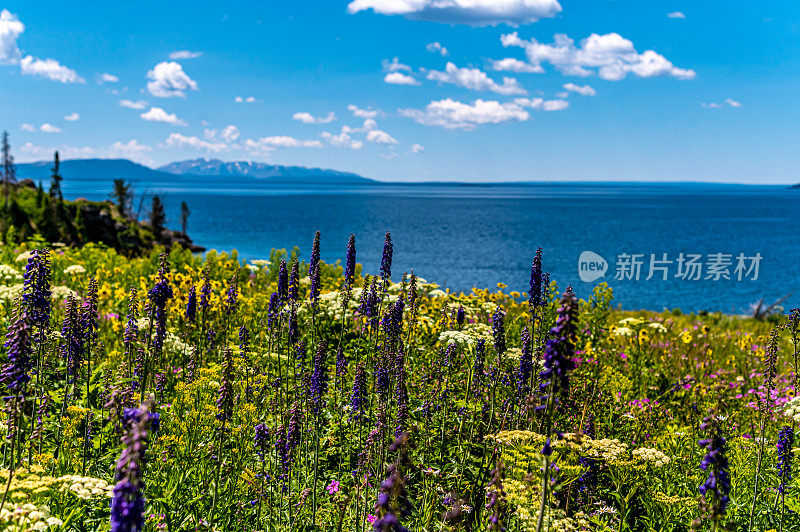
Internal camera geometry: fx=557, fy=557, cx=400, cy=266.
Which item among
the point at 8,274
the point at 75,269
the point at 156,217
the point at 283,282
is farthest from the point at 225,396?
the point at 156,217

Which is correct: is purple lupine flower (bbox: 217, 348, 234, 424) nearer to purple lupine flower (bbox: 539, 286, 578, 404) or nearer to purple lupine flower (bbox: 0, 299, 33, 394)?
purple lupine flower (bbox: 0, 299, 33, 394)

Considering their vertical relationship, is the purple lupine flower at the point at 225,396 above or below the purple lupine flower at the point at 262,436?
above

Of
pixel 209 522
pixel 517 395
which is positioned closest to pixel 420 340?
pixel 517 395

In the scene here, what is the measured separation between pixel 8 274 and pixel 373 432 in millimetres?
9247

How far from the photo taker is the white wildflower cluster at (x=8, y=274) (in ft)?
33.8

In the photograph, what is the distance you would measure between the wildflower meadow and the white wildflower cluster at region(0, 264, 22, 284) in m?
0.14

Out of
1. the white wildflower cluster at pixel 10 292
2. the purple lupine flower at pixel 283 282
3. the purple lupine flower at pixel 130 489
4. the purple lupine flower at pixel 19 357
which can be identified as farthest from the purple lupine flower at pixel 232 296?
the purple lupine flower at pixel 130 489

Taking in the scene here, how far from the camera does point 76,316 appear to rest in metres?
5.56

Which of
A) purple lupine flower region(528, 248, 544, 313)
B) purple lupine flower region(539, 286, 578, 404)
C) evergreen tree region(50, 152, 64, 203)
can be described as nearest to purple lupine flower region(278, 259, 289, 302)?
purple lupine flower region(528, 248, 544, 313)

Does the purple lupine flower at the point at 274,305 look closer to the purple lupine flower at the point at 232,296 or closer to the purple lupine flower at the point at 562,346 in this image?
the purple lupine flower at the point at 232,296

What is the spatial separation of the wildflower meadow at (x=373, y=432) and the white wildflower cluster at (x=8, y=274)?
0.46ft

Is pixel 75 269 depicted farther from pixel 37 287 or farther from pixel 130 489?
pixel 130 489

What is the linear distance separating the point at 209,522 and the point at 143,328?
4005mm

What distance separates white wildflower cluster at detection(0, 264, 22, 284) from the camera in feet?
33.8
